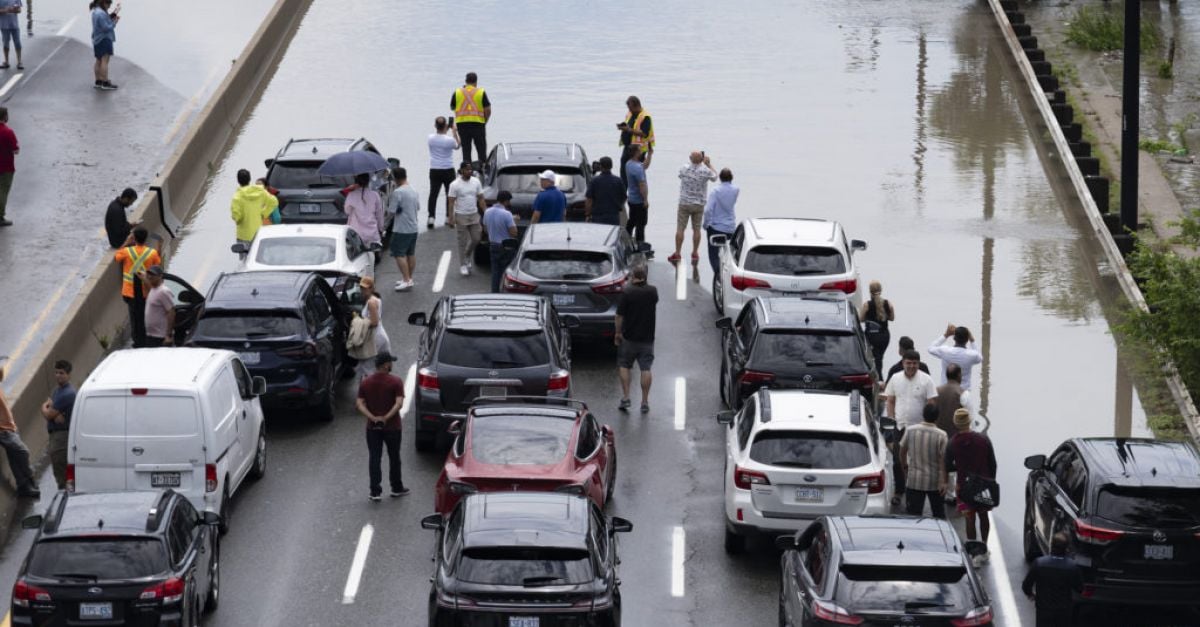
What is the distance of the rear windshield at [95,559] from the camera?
14977 mm

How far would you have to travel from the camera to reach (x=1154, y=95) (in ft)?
125

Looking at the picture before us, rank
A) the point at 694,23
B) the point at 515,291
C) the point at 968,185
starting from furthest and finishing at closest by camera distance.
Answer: the point at 694,23, the point at 968,185, the point at 515,291

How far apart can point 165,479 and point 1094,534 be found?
829cm

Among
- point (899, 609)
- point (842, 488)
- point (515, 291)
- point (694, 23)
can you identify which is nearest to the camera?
point (899, 609)

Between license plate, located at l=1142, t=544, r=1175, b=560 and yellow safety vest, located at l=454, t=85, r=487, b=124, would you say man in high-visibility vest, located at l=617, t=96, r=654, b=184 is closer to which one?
yellow safety vest, located at l=454, t=85, r=487, b=124

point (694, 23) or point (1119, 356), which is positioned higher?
point (694, 23)

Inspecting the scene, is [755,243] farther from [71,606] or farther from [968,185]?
[71,606]

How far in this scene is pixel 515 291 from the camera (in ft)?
76.9

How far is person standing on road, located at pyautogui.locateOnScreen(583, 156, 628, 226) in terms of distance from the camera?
88.5 feet

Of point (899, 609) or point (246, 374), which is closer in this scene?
point (899, 609)

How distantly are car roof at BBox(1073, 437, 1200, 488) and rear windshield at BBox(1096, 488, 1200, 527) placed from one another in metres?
0.08

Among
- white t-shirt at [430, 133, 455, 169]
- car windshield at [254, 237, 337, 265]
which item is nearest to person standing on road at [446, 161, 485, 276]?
white t-shirt at [430, 133, 455, 169]

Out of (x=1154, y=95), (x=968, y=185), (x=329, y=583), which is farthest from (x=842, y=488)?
(x=1154, y=95)

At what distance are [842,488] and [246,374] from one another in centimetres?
615
